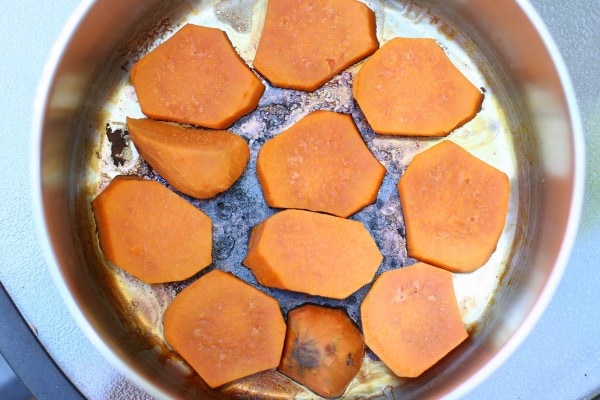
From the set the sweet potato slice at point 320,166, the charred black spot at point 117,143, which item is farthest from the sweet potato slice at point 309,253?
the charred black spot at point 117,143

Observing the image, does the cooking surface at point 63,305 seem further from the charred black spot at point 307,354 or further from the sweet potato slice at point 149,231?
the charred black spot at point 307,354

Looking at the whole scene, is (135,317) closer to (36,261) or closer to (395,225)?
(36,261)

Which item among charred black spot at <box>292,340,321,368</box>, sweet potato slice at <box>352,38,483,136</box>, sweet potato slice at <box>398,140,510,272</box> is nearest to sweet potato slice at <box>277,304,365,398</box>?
charred black spot at <box>292,340,321,368</box>

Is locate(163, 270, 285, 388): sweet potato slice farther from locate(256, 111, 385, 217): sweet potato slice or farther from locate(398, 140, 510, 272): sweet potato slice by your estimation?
locate(398, 140, 510, 272): sweet potato slice

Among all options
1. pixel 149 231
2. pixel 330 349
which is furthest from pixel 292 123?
pixel 330 349

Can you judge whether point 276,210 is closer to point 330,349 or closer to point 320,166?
point 320,166
